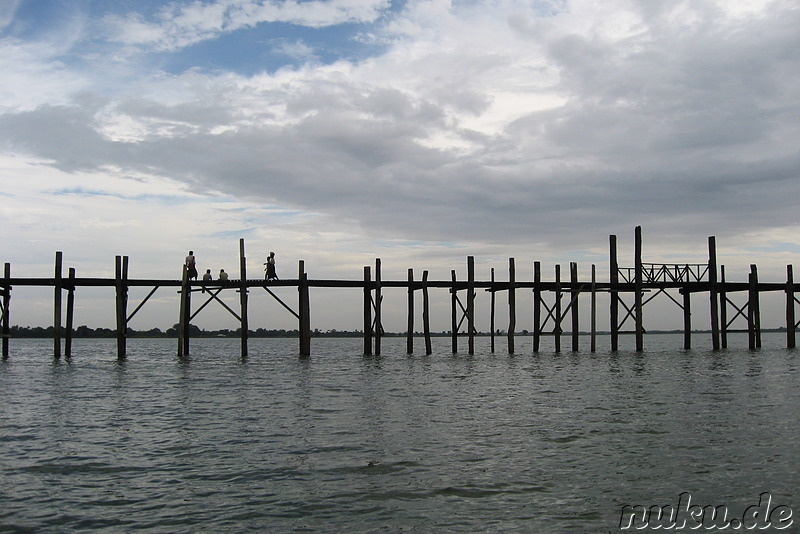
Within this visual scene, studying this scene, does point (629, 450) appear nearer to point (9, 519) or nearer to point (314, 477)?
point (314, 477)

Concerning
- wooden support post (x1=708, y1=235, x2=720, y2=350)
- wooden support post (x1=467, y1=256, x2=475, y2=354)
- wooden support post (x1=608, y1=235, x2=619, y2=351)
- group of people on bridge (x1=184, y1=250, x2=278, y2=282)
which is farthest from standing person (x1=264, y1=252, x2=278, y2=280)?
wooden support post (x1=708, y1=235, x2=720, y2=350)

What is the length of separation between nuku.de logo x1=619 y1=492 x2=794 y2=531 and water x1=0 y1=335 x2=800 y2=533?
0.19m

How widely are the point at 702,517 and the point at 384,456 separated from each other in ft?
15.5

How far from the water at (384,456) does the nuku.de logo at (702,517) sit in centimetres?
19

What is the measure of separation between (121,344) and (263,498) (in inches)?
1054

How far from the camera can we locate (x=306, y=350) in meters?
34.2


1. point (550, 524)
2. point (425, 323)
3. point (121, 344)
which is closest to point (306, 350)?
point (425, 323)

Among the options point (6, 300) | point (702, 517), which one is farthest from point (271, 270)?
point (702, 517)

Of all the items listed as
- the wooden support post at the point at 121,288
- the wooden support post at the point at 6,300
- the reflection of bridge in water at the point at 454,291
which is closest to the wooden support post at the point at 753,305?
the reflection of bridge in water at the point at 454,291

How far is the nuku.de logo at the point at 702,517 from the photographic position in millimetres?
7590

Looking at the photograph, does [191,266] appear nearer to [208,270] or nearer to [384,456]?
[208,270]

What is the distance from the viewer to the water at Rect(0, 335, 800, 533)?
8000 mm

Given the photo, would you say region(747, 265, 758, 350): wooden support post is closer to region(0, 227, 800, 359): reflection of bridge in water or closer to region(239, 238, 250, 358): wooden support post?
region(0, 227, 800, 359): reflection of bridge in water

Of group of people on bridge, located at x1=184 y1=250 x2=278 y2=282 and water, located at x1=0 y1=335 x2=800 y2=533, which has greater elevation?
group of people on bridge, located at x1=184 y1=250 x2=278 y2=282
